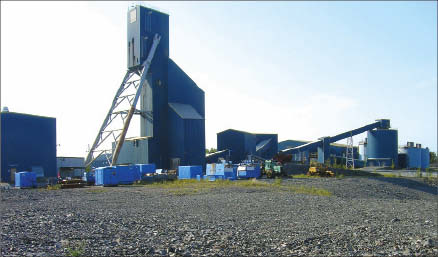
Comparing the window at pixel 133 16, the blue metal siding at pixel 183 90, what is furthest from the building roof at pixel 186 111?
the window at pixel 133 16

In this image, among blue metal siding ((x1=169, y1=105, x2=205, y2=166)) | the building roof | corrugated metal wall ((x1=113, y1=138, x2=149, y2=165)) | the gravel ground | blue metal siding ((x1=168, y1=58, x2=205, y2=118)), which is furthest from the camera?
blue metal siding ((x1=168, y1=58, x2=205, y2=118))

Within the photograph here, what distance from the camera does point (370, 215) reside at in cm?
1553

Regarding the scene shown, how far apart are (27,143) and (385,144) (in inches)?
1730

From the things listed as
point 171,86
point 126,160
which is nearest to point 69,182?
point 126,160

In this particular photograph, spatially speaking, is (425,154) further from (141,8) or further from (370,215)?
(370,215)

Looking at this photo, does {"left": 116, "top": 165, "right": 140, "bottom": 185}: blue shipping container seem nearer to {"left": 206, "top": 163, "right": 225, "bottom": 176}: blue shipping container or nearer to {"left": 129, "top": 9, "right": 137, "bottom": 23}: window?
{"left": 206, "top": 163, "right": 225, "bottom": 176}: blue shipping container

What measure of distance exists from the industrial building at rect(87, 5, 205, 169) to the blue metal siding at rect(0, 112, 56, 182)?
7.81 meters

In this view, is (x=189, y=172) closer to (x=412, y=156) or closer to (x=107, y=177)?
(x=107, y=177)

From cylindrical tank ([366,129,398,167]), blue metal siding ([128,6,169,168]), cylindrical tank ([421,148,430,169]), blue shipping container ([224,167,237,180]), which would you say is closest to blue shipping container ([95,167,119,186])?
blue shipping container ([224,167,237,180])

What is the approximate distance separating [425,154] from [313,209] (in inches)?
2021

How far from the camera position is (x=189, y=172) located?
3509 centimetres

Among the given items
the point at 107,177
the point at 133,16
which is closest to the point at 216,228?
the point at 107,177

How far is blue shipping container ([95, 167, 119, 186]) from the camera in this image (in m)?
29.0

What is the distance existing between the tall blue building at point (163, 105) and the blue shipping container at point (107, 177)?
34.4ft
